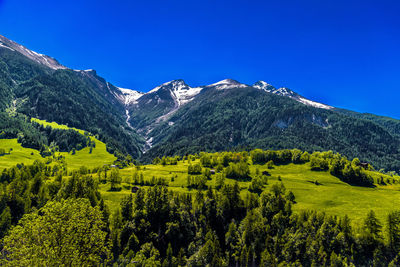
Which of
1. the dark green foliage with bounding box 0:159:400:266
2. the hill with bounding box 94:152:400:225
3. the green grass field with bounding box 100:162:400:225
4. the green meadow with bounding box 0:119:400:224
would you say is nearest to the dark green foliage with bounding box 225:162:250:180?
the hill with bounding box 94:152:400:225

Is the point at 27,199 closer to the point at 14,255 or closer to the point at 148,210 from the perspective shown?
the point at 148,210

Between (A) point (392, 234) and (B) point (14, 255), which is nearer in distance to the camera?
(B) point (14, 255)

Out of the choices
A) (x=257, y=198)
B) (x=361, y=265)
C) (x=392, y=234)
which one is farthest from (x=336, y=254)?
(x=257, y=198)

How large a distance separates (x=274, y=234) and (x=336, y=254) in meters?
27.9

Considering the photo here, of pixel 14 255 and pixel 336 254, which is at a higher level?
pixel 14 255

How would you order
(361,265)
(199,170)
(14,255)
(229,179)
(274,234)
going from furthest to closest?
(199,170) → (229,179) → (274,234) → (361,265) → (14,255)

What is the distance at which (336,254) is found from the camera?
89875mm

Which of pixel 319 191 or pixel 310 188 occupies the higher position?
pixel 310 188

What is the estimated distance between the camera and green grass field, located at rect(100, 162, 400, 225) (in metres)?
125

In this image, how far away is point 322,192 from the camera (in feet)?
495

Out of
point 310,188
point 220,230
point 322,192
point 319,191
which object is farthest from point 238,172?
point 220,230

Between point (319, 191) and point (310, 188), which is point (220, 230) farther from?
point (319, 191)

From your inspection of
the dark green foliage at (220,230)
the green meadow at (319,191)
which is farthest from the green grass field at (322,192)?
the dark green foliage at (220,230)

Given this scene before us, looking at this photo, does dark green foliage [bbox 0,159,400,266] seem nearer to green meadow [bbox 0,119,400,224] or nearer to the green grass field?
green meadow [bbox 0,119,400,224]
